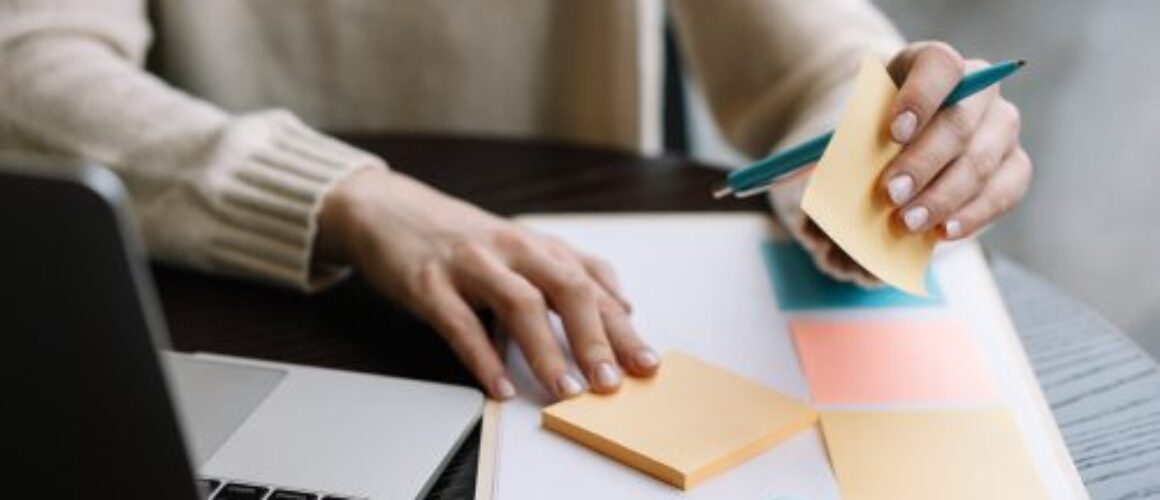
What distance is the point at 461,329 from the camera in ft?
2.44

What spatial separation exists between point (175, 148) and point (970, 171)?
1.69 feet

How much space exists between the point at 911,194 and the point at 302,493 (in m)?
0.33

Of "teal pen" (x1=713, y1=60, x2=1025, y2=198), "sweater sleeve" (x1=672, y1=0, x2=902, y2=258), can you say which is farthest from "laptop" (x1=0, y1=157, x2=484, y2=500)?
"sweater sleeve" (x1=672, y1=0, x2=902, y2=258)

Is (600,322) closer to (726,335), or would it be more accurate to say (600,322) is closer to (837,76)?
(726,335)

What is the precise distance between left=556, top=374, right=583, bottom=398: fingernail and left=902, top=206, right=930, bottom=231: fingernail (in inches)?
7.3

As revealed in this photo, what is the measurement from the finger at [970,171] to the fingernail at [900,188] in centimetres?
1

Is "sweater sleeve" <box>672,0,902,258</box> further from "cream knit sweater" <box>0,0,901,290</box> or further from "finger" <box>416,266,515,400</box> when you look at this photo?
"finger" <box>416,266,515,400</box>

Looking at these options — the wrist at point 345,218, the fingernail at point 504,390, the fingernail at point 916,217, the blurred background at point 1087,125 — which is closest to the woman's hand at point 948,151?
the fingernail at point 916,217

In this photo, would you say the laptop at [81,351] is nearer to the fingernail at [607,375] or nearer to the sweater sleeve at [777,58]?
the fingernail at [607,375]

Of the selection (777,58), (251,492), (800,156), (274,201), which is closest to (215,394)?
(251,492)

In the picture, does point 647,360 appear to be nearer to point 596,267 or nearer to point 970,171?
point 596,267

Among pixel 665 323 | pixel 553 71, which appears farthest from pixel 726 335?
pixel 553 71

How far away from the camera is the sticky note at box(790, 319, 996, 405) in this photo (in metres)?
0.70

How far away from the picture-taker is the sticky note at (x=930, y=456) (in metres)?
0.61
